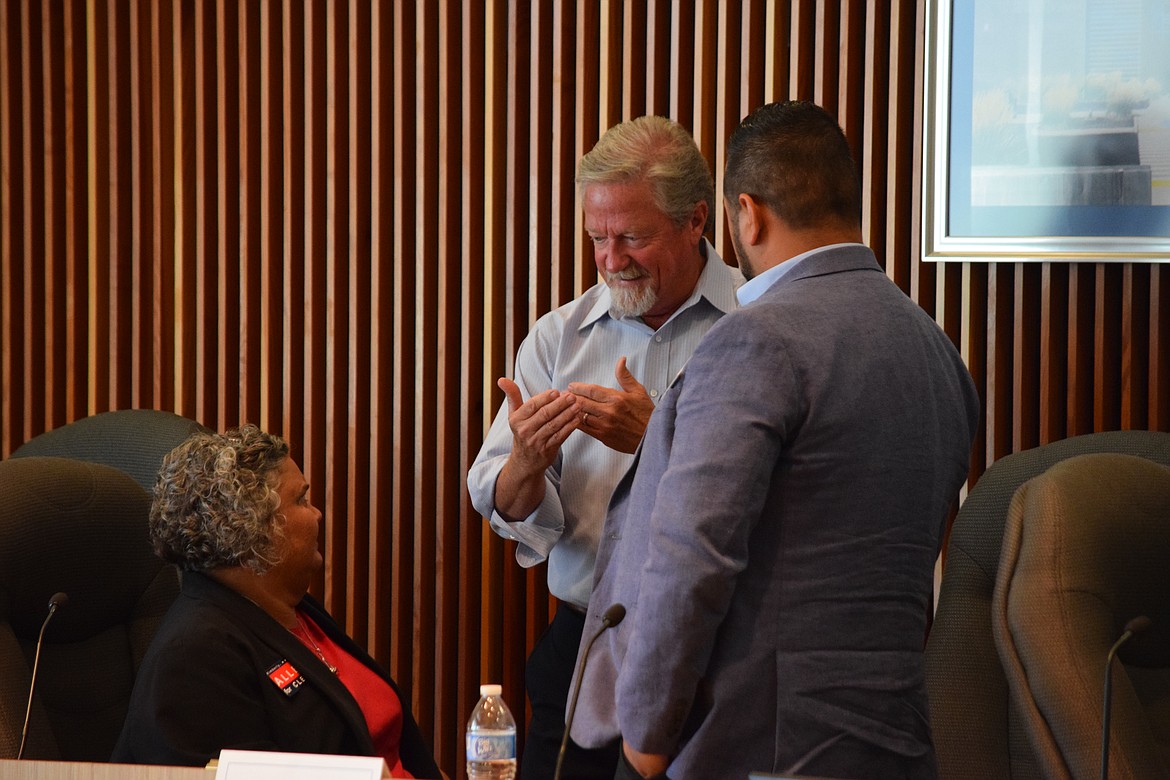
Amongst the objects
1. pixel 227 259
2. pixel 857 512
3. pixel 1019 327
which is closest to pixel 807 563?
pixel 857 512

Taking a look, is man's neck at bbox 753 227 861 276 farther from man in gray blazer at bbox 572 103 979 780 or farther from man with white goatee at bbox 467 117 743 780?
man with white goatee at bbox 467 117 743 780

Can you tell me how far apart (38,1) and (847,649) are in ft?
11.7

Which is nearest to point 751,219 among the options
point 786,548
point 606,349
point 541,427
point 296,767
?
point 786,548

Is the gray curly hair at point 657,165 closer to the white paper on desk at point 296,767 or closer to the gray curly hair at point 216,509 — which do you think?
the gray curly hair at point 216,509

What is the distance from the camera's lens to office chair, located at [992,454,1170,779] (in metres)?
2.13

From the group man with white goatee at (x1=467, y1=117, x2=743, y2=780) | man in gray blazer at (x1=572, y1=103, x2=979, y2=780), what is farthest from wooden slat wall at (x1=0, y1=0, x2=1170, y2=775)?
man in gray blazer at (x1=572, y1=103, x2=979, y2=780)

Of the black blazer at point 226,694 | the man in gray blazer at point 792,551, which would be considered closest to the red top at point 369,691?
the black blazer at point 226,694

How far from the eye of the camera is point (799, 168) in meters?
1.95

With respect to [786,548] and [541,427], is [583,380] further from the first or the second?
[786,548]

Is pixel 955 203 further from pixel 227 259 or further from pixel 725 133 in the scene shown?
pixel 227 259

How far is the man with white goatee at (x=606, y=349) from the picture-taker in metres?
2.68

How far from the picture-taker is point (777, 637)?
1.79 meters

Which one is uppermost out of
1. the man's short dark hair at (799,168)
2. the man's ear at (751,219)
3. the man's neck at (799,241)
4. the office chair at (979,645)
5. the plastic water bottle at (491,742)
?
the man's short dark hair at (799,168)

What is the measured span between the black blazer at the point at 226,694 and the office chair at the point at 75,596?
353 mm
